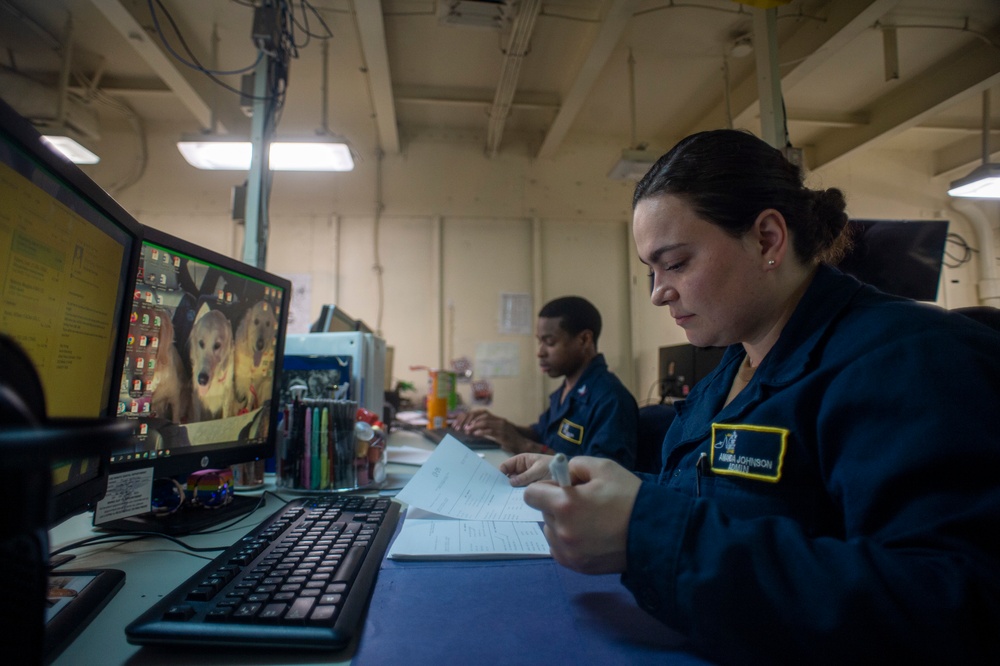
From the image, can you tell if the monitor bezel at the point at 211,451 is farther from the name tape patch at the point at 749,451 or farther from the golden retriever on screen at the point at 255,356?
the name tape patch at the point at 749,451

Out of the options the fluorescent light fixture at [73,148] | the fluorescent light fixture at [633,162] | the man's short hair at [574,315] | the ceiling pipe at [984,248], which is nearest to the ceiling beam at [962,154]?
the ceiling pipe at [984,248]

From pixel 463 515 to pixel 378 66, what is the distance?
113 inches

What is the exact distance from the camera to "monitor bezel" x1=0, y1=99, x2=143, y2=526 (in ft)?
1.42

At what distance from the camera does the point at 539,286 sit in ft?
13.0

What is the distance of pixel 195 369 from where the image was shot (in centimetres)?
86

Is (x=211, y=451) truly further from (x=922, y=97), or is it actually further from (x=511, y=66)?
(x=922, y=97)

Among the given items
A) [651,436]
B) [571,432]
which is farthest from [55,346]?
[571,432]

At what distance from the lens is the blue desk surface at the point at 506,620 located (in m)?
0.46

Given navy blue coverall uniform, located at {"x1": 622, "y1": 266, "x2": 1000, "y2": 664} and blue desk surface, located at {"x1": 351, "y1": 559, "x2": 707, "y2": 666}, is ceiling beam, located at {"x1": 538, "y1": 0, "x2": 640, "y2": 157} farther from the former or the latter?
blue desk surface, located at {"x1": 351, "y1": 559, "x2": 707, "y2": 666}

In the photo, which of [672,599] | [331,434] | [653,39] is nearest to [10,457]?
[672,599]

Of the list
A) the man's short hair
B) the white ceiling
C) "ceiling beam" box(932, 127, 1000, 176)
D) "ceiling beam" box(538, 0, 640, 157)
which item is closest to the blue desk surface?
the man's short hair

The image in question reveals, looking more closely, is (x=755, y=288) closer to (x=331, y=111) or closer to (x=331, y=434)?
(x=331, y=434)

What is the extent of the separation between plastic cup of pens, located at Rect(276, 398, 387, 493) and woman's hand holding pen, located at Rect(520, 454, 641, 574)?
0.68 metres

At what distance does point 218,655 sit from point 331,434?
646 millimetres
